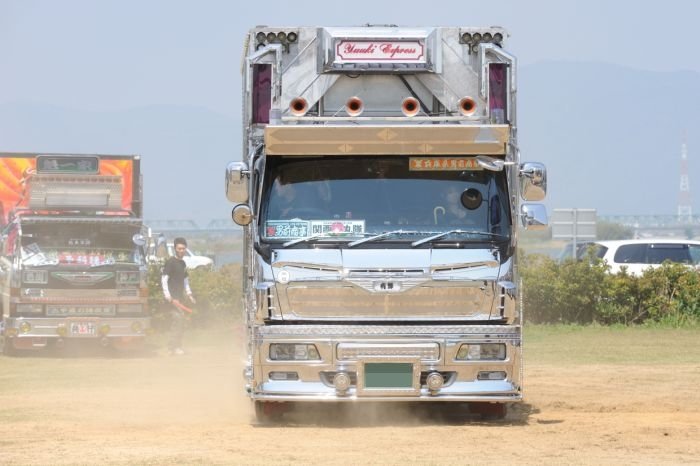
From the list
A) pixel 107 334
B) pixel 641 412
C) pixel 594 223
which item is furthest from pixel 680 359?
pixel 594 223

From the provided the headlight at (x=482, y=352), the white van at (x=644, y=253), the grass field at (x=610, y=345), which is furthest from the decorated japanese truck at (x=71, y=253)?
the headlight at (x=482, y=352)

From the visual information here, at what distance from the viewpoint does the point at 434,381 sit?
13820 millimetres

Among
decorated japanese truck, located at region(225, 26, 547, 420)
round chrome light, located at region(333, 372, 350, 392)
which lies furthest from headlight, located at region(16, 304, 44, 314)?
round chrome light, located at region(333, 372, 350, 392)

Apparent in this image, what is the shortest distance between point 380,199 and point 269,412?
2.46m

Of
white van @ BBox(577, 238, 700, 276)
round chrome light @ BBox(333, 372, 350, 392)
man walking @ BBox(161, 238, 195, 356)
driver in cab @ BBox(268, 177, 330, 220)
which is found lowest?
round chrome light @ BBox(333, 372, 350, 392)

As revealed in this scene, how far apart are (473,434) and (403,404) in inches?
76.4

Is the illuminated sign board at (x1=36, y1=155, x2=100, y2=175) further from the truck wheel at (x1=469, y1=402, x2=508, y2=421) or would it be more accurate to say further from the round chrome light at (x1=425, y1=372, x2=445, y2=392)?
the round chrome light at (x1=425, y1=372, x2=445, y2=392)

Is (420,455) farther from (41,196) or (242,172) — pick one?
(41,196)

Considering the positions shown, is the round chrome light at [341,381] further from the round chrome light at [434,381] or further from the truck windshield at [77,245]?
the truck windshield at [77,245]

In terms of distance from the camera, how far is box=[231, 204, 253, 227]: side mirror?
14.0 metres

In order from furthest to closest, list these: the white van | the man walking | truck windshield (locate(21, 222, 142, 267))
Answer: the white van < truck windshield (locate(21, 222, 142, 267)) < the man walking

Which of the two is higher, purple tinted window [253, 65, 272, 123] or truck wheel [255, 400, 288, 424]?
purple tinted window [253, 65, 272, 123]

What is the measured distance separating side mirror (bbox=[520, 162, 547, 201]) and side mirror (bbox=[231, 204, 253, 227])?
2591 mm

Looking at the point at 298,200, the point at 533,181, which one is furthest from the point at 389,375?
the point at 533,181
